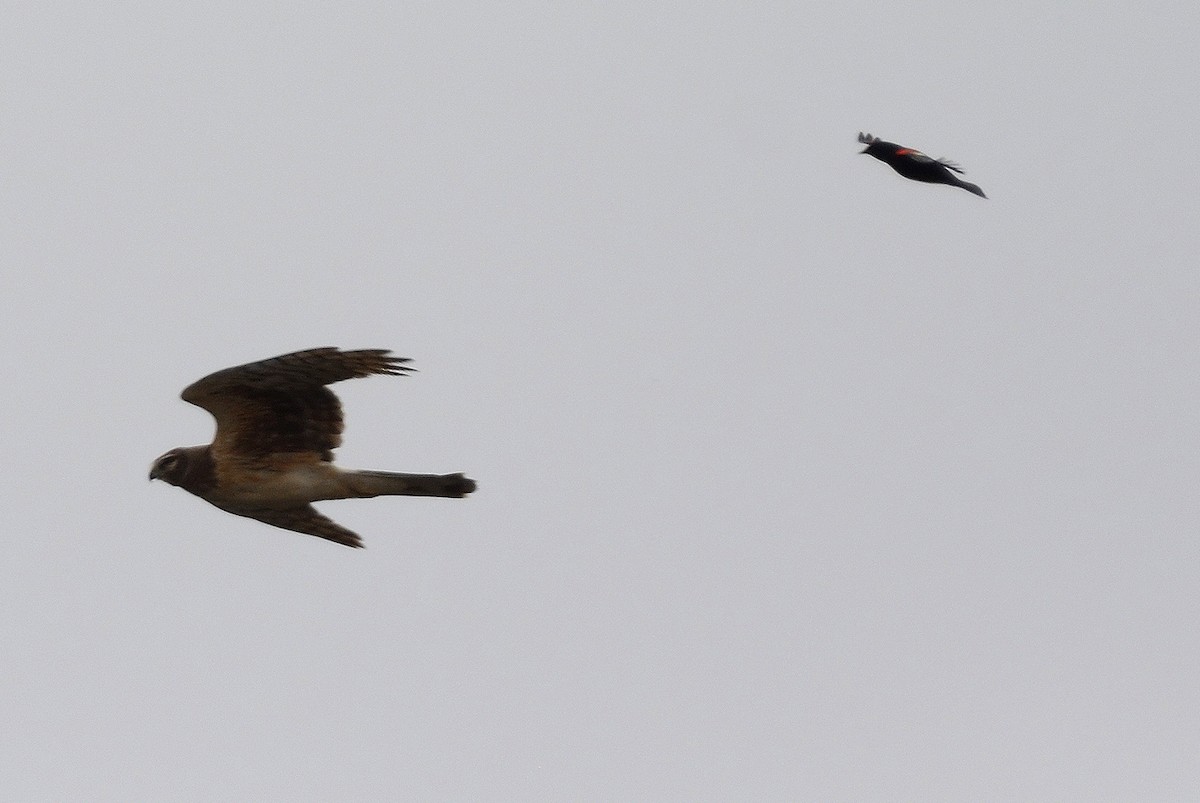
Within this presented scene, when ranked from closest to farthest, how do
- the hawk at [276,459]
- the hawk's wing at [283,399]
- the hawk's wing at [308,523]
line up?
the hawk's wing at [283,399] → the hawk at [276,459] → the hawk's wing at [308,523]

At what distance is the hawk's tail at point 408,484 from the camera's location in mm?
15086

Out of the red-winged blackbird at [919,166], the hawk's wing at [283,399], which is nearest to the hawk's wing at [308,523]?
the hawk's wing at [283,399]

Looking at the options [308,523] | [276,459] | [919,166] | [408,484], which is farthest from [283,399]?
[919,166]

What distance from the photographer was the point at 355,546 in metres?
16.4

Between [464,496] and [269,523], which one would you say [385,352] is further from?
[269,523]

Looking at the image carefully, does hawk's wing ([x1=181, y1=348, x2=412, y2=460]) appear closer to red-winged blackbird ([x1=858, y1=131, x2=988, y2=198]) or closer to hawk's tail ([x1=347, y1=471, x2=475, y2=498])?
hawk's tail ([x1=347, y1=471, x2=475, y2=498])

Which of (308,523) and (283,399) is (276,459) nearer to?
(283,399)

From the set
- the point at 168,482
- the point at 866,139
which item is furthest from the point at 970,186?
the point at 168,482

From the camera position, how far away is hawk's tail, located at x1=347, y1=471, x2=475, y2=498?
15.1 m

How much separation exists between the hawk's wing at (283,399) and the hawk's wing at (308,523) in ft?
2.63

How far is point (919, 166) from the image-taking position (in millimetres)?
14867

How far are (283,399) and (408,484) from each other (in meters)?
1.18

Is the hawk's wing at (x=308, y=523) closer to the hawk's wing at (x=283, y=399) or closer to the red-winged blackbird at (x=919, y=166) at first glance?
the hawk's wing at (x=283, y=399)

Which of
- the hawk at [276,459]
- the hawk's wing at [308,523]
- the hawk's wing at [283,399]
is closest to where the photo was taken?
the hawk's wing at [283,399]
